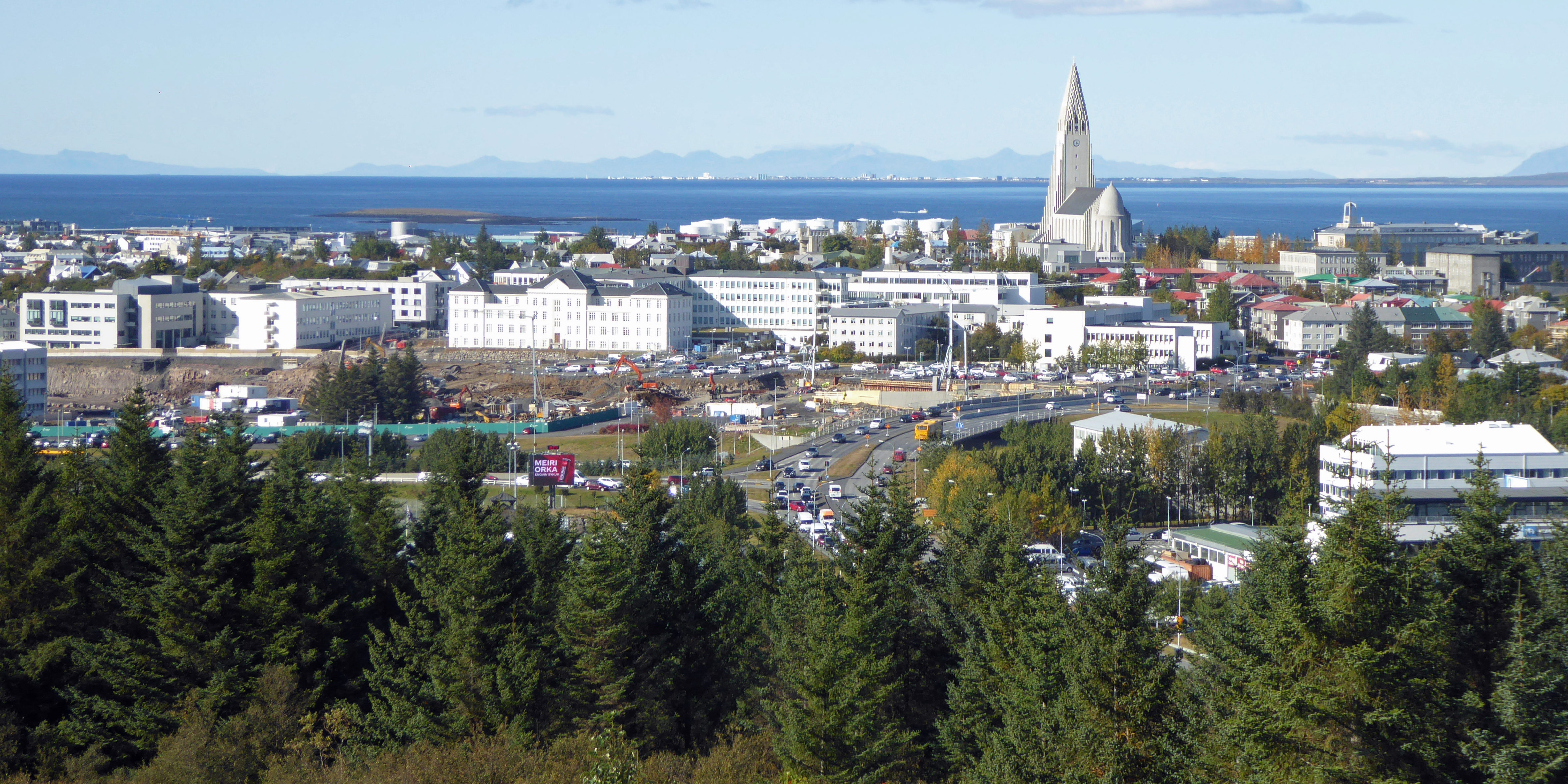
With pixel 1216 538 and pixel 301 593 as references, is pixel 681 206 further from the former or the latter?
pixel 301 593

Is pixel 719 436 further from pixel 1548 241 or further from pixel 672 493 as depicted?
pixel 1548 241

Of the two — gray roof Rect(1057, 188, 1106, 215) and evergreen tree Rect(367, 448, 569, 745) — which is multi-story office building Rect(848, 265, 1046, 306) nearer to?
gray roof Rect(1057, 188, 1106, 215)

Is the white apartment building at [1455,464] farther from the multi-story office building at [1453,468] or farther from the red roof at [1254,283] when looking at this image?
the red roof at [1254,283]

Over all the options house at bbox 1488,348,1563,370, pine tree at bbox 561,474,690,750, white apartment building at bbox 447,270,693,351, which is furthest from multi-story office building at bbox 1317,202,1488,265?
pine tree at bbox 561,474,690,750

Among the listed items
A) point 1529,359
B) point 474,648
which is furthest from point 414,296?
point 474,648

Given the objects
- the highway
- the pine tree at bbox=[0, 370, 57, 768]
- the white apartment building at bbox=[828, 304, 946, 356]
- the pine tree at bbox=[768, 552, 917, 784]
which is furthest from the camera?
the white apartment building at bbox=[828, 304, 946, 356]

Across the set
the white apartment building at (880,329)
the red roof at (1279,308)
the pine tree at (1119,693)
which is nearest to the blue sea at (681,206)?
the red roof at (1279,308)
